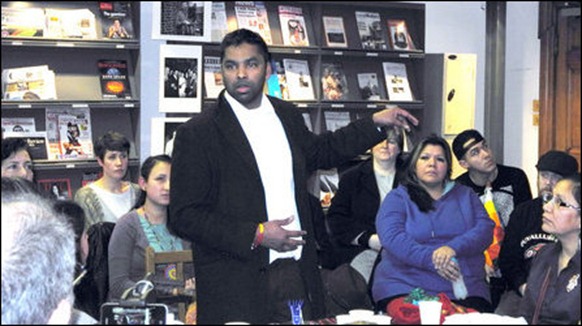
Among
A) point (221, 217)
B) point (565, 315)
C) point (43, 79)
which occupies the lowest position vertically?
point (565, 315)

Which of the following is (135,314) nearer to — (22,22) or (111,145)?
(111,145)

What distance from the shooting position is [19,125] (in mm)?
6121

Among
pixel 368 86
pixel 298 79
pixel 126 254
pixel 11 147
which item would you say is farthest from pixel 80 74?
pixel 126 254

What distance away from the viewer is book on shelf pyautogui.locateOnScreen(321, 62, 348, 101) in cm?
688

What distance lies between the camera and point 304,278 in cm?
295

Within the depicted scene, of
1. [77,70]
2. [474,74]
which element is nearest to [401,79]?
[474,74]

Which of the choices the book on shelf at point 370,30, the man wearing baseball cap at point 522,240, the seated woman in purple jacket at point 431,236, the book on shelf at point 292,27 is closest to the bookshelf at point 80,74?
the book on shelf at point 292,27

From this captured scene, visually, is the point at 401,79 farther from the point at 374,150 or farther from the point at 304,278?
the point at 304,278

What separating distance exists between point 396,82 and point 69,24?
238 cm

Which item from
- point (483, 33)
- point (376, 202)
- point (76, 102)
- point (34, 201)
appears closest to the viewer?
point (34, 201)

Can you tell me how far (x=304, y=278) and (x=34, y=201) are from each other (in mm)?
1275

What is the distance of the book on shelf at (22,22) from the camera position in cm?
596

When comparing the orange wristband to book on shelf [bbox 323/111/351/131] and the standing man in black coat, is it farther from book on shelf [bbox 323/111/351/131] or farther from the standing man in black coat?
book on shelf [bbox 323/111/351/131]

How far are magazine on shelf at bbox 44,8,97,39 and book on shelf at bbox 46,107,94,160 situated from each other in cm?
47
